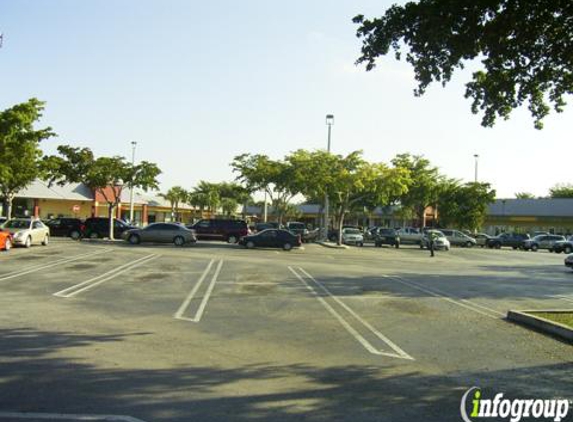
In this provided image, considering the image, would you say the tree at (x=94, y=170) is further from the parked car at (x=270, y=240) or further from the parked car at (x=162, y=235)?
the parked car at (x=270, y=240)

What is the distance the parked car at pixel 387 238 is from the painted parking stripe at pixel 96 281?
2895cm

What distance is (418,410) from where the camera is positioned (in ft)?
20.1

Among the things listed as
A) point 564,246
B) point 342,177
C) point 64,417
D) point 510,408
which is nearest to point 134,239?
point 342,177

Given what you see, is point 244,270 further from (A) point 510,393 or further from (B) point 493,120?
(A) point 510,393

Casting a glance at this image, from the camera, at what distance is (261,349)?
9055 mm

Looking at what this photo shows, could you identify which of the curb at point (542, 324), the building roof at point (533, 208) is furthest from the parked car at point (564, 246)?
the curb at point (542, 324)

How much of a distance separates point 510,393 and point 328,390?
84.6 inches

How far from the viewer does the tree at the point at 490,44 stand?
1030cm

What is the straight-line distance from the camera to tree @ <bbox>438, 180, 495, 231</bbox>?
66.7 meters

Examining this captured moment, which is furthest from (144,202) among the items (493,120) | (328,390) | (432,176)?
(328,390)

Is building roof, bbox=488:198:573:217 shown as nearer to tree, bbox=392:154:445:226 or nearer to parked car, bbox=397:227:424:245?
tree, bbox=392:154:445:226

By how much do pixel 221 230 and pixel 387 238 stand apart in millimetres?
15473

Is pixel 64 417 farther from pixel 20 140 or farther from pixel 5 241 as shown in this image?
pixel 20 140

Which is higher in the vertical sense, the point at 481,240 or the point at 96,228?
the point at 96,228
